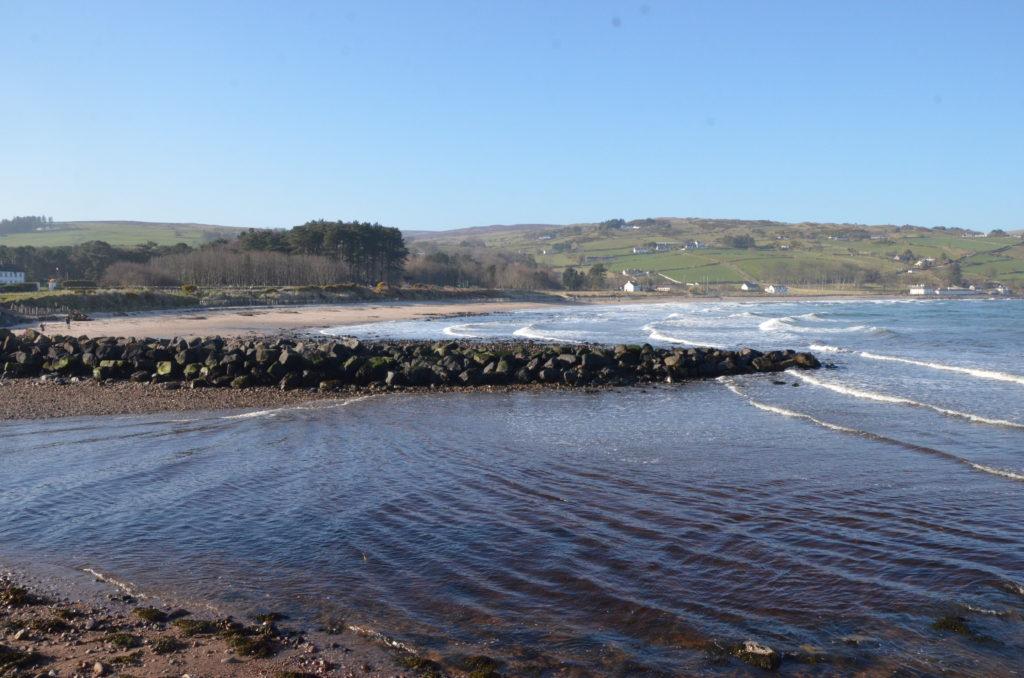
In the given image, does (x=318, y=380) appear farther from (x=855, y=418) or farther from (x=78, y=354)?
(x=855, y=418)

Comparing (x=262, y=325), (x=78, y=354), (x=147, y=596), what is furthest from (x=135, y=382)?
(x=262, y=325)

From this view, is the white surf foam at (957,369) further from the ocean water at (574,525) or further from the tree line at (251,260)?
the tree line at (251,260)

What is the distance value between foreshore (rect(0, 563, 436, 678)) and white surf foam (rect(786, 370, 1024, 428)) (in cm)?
1478

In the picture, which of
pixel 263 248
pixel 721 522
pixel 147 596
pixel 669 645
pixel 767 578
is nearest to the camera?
pixel 669 645

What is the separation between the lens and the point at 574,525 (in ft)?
29.7

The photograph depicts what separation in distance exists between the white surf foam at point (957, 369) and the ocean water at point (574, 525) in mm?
6166

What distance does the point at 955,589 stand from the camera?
23.5 ft

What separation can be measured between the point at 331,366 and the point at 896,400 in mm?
15354

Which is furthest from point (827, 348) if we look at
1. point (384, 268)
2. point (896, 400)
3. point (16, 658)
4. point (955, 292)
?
point (955, 292)

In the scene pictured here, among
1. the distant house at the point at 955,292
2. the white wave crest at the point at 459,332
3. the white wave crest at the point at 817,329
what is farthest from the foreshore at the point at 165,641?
the distant house at the point at 955,292

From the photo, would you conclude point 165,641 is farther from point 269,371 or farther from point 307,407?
point 269,371

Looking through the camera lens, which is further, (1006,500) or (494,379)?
(494,379)

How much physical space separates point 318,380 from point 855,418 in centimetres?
1383

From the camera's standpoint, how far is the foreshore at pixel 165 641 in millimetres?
5410
